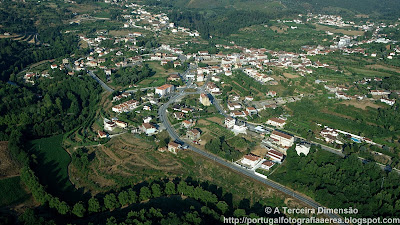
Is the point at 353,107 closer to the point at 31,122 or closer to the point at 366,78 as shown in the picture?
the point at 366,78

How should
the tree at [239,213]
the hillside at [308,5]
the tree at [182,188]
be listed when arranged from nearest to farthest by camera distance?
1. the tree at [239,213]
2. the tree at [182,188]
3. the hillside at [308,5]

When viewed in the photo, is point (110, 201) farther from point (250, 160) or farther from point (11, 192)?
point (250, 160)

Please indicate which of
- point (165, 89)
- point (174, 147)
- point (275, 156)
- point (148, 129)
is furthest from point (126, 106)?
point (275, 156)

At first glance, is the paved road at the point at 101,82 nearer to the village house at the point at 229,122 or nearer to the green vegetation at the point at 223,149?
the village house at the point at 229,122

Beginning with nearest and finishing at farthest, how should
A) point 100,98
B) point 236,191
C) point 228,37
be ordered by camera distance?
1. point 236,191
2. point 100,98
3. point 228,37

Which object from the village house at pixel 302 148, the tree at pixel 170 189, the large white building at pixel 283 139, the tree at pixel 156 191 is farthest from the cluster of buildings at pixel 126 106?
the village house at pixel 302 148

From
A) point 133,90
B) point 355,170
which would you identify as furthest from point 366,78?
point 133,90
